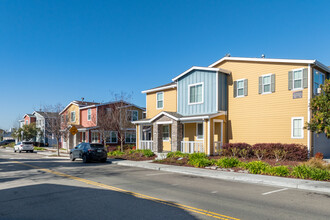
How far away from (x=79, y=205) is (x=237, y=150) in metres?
14.0

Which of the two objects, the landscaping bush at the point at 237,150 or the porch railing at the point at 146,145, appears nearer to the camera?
the landscaping bush at the point at 237,150

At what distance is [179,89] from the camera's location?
964 inches

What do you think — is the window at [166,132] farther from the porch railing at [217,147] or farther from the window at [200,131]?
the porch railing at [217,147]

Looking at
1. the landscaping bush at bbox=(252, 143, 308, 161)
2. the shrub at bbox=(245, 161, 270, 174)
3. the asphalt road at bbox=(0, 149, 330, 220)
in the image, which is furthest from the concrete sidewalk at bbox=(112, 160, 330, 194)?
the landscaping bush at bbox=(252, 143, 308, 161)

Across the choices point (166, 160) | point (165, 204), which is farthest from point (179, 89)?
point (165, 204)

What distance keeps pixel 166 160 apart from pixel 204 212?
41.5 feet

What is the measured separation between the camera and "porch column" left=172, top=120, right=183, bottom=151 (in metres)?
22.3

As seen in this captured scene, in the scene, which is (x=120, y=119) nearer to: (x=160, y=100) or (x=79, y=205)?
(x=160, y=100)

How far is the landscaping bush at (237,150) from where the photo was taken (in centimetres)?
1892

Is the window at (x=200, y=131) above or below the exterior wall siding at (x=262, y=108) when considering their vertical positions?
below

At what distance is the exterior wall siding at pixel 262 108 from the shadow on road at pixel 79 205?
13.2 meters

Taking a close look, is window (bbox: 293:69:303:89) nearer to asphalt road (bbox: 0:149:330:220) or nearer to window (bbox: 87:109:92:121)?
asphalt road (bbox: 0:149:330:220)

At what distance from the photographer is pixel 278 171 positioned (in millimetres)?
13102

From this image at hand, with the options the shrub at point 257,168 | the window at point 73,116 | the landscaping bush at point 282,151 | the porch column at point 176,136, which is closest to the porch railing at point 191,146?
the porch column at point 176,136
